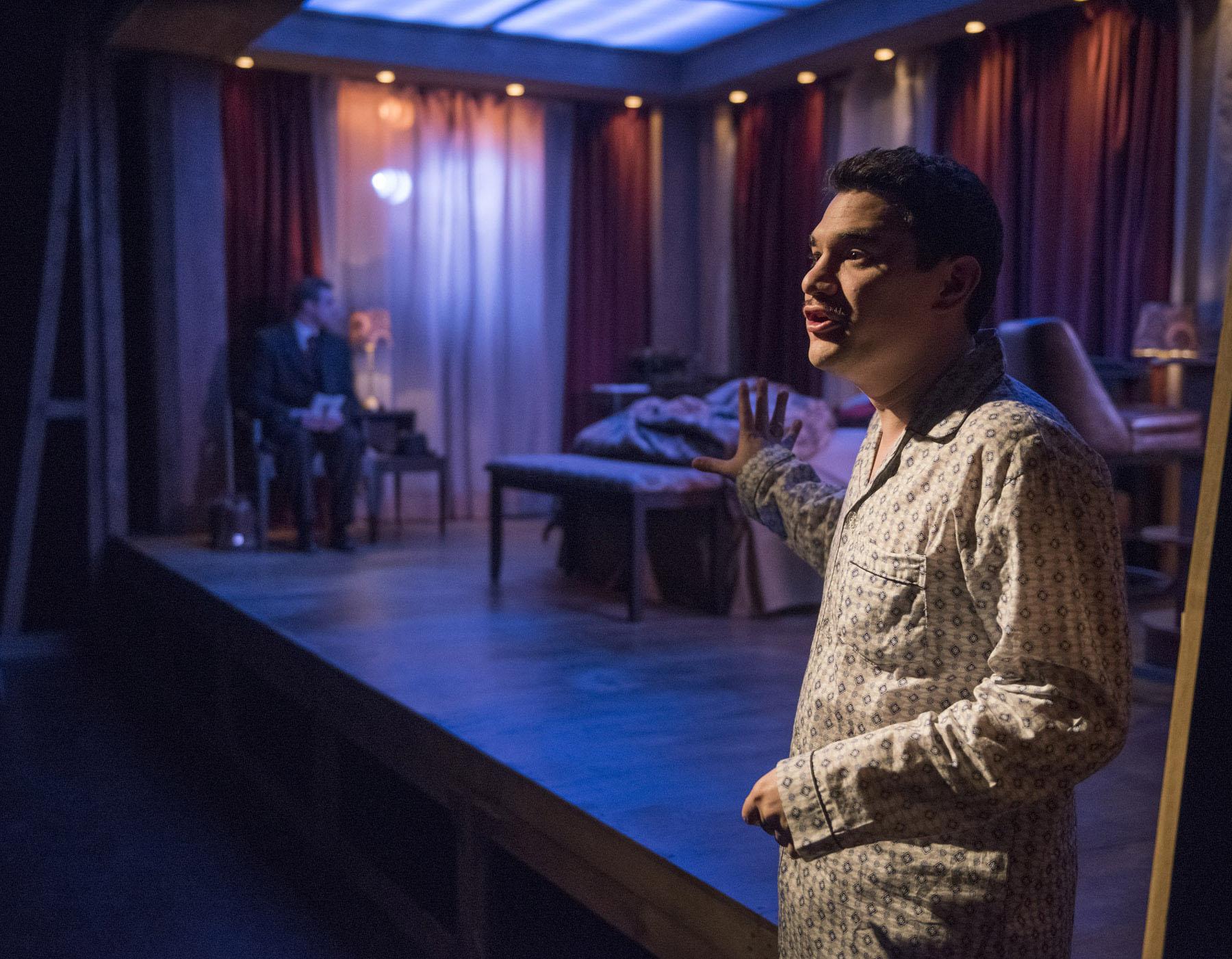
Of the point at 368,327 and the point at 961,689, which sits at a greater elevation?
the point at 368,327

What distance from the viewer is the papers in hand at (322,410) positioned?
618 centimetres

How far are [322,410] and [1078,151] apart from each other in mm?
3781

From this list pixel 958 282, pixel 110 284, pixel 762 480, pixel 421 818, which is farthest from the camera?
pixel 110 284

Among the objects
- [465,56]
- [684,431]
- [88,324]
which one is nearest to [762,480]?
[684,431]

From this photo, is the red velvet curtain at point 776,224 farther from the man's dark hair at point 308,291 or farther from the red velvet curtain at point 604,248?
the man's dark hair at point 308,291

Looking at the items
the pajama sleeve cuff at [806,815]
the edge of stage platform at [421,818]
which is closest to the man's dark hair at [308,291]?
the edge of stage platform at [421,818]

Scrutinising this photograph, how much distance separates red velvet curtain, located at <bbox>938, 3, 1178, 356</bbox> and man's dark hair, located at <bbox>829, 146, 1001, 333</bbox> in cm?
485

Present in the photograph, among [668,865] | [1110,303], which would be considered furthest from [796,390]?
[668,865]

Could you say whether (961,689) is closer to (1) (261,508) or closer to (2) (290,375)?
(1) (261,508)

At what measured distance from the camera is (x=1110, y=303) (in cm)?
570

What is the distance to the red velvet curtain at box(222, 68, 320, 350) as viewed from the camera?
6840 mm

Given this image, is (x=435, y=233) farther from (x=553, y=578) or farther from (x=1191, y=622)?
(x=1191, y=622)

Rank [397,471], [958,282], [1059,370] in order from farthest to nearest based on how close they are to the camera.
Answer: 1. [397,471]
2. [1059,370]
3. [958,282]

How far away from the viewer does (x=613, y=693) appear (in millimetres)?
3244
